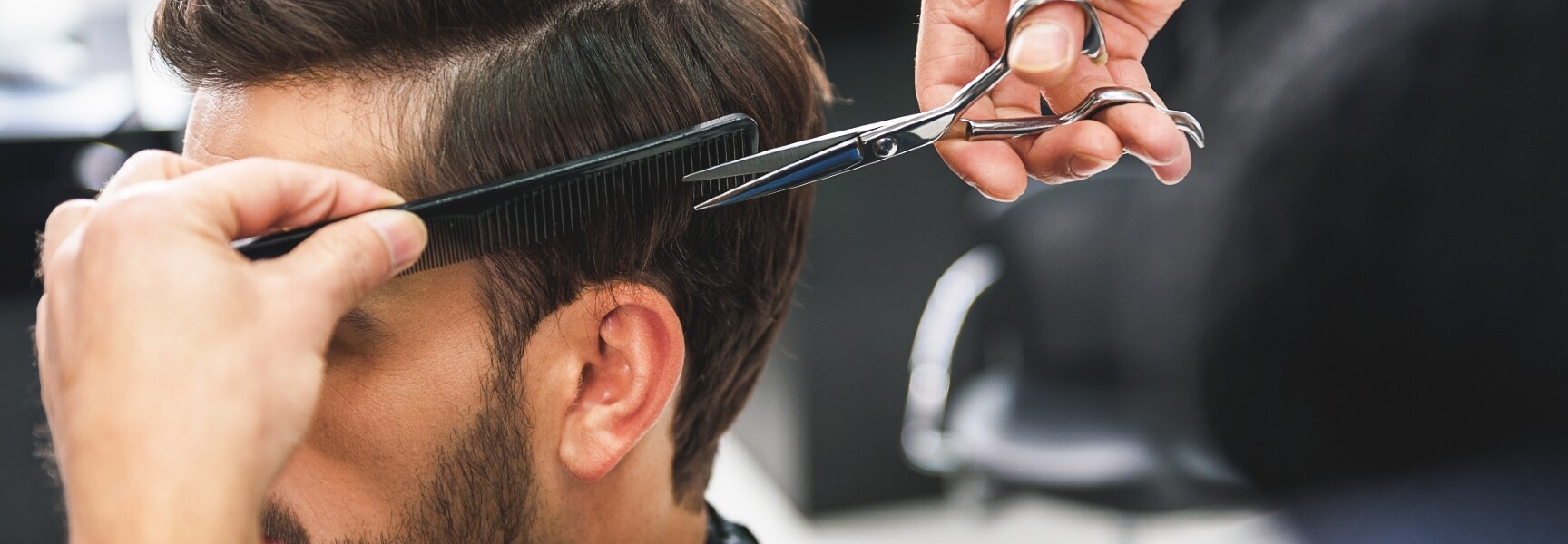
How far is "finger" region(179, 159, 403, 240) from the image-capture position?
2.06 feet

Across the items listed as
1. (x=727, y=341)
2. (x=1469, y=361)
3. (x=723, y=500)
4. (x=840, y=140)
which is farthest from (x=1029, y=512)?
(x=840, y=140)

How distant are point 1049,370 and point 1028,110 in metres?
1.33

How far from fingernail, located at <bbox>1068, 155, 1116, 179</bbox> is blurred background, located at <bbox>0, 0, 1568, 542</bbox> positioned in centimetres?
71

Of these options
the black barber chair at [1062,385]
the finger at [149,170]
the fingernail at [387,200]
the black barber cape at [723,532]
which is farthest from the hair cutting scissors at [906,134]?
the black barber chair at [1062,385]

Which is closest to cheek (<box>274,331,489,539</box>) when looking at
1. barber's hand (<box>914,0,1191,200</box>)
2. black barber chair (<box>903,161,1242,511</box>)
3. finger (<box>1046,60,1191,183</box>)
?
barber's hand (<box>914,0,1191,200</box>)

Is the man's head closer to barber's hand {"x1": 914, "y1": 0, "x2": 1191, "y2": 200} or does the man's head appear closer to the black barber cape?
barber's hand {"x1": 914, "y1": 0, "x2": 1191, "y2": 200}

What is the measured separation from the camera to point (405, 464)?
976mm

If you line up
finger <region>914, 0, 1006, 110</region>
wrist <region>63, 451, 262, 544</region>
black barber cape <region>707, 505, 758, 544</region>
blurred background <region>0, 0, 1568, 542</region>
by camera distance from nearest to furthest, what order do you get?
wrist <region>63, 451, 262, 544</region> → finger <region>914, 0, 1006, 110</region> → black barber cape <region>707, 505, 758, 544</region> → blurred background <region>0, 0, 1568, 542</region>

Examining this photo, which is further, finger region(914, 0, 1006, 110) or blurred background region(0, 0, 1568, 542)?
blurred background region(0, 0, 1568, 542)

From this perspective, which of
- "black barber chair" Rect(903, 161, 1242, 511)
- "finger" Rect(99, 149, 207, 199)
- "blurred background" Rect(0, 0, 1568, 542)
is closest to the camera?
"finger" Rect(99, 149, 207, 199)

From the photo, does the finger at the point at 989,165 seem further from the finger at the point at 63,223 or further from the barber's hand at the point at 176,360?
the finger at the point at 63,223

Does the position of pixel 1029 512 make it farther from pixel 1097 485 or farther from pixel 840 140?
pixel 840 140

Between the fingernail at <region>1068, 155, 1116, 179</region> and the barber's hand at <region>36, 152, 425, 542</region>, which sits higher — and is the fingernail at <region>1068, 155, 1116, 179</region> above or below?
above

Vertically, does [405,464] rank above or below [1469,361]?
below
